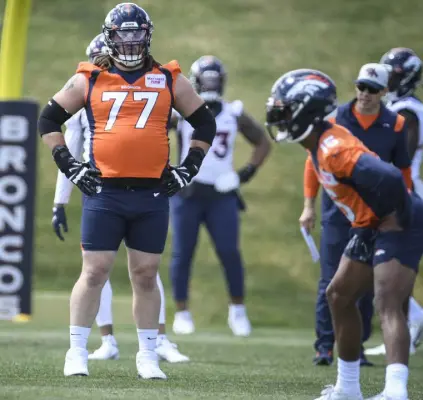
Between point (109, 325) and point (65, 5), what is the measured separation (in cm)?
948

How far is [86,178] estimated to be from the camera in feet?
19.4

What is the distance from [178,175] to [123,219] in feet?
1.12

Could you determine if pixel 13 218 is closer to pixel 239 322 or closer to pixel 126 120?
pixel 126 120

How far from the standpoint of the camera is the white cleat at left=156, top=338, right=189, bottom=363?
7.24 m

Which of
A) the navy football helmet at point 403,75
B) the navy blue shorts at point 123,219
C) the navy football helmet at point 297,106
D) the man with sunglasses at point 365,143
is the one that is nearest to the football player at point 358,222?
the navy football helmet at point 297,106

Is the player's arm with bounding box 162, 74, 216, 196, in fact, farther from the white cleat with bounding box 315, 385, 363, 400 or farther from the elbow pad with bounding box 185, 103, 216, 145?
the white cleat with bounding box 315, 385, 363, 400

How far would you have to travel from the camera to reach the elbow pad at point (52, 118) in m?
6.06

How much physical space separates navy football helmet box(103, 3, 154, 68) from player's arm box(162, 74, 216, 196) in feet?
0.77

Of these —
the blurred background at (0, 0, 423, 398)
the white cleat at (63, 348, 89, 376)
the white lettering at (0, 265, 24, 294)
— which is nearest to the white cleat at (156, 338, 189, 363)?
the white lettering at (0, 265, 24, 294)

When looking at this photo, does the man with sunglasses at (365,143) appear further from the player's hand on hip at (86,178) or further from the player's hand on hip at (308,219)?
the player's hand on hip at (86,178)

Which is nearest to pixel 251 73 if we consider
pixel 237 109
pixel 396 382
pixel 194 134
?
pixel 237 109

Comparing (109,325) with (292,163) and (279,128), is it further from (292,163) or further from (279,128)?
(292,163)

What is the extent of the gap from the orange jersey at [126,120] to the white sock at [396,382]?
5.07 feet

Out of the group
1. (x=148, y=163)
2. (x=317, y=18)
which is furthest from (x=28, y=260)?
(x=317, y=18)
